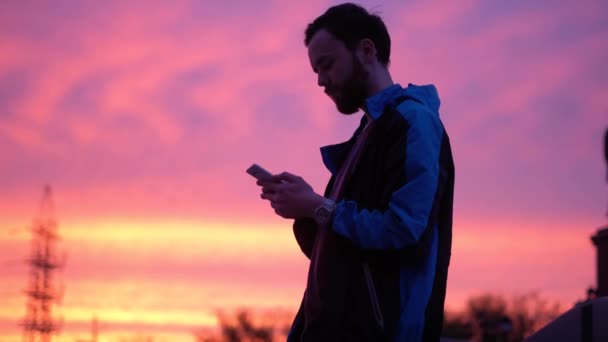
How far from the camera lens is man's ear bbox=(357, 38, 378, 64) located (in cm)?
382

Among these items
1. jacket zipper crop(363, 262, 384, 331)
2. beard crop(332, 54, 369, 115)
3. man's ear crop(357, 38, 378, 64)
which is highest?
man's ear crop(357, 38, 378, 64)

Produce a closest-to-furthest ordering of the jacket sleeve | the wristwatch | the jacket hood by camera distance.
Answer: the jacket sleeve, the wristwatch, the jacket hood

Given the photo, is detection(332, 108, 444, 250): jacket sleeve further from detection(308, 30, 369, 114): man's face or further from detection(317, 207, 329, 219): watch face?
detection(308, 30, 369, 114): man's face

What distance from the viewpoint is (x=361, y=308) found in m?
3.48

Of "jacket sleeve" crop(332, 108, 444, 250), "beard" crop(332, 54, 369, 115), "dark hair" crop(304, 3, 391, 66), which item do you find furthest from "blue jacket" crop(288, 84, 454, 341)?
"dark hair" crop(304, 3, 391, 66)

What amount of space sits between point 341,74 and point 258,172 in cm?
40

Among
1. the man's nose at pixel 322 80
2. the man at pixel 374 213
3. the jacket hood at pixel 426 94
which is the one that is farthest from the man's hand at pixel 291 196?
the jacket hood at pixel 426 94

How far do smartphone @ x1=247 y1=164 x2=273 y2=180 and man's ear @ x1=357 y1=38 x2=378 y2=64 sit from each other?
0.47 m

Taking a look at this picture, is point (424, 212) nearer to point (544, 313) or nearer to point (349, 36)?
point (349, 36)

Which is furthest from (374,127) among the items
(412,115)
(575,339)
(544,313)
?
(544,313)

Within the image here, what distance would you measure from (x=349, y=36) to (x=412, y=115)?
36 centimetres

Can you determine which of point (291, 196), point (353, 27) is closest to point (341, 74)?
point (353, 27)

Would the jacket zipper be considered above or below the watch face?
below

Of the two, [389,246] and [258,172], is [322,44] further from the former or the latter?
[389,246]
